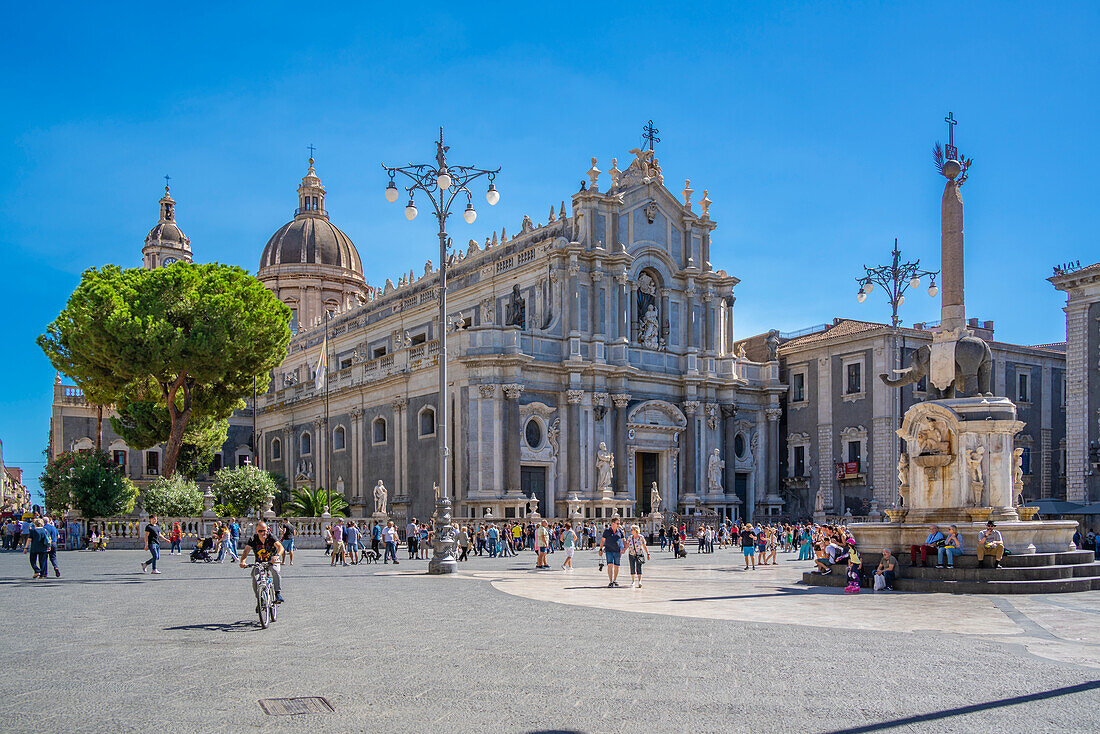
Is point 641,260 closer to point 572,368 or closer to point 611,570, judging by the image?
point 572,368

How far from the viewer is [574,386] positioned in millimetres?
43469

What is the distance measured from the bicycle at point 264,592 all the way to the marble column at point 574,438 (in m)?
30.4

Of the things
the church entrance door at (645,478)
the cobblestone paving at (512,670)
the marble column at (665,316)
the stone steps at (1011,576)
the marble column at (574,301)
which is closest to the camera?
the cobblestone paving at (512,670)

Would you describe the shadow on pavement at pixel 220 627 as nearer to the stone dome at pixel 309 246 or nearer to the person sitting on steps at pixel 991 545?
the person sitting on steps at pixel 991 545

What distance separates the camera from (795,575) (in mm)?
24094

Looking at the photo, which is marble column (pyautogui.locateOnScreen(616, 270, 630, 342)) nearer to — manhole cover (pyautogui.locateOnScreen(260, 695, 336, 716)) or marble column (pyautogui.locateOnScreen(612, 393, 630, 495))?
marble column (pyautogui.locateOnScreen(612, 393, 630, 495))

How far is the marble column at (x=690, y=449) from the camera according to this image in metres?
47.1

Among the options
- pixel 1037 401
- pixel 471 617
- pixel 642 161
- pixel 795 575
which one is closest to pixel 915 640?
pixel 471 617

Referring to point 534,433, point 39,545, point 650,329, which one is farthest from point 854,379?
point 39,545

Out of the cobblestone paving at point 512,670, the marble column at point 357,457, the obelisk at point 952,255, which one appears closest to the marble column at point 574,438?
the marble column at point 357,457

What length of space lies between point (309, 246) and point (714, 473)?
4215cm

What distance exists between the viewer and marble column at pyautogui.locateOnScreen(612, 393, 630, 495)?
44.5 m

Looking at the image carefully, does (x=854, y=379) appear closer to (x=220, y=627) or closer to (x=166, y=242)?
(x=220, y=627)

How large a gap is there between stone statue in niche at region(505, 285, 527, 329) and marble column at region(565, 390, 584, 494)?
4.87m
